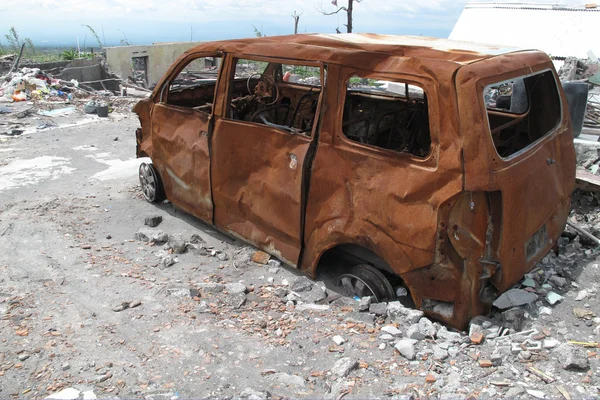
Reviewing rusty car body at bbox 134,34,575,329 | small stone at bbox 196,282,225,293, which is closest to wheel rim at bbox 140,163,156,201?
rusty car body at bbox 134,34,575,329

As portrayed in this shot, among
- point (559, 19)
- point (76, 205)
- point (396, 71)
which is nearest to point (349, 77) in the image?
point (396, 71)

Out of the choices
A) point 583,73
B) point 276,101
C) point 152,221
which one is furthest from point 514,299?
point 583,73

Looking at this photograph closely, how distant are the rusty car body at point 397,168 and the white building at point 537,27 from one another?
11.6 metres

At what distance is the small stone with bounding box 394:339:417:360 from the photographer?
3.22 meters

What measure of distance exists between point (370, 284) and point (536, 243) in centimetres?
128

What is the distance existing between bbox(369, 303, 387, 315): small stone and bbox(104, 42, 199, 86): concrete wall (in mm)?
19618

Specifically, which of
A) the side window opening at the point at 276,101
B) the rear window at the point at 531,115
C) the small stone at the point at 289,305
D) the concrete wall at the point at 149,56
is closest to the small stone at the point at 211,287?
the small stone at the point at 289,305

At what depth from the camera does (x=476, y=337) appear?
10.8 ft

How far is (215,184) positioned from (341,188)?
1563 millimetres

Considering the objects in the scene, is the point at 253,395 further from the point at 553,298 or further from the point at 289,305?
the point at 553,298

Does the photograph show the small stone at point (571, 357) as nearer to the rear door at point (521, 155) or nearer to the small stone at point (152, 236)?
the rear door at point (521, 155)

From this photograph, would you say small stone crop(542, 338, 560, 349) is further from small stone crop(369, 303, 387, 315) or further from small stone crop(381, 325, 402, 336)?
small stone crop(369, 303, 387, 315)

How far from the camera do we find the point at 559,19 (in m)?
15.2

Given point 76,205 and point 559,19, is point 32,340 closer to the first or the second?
point 76,205
